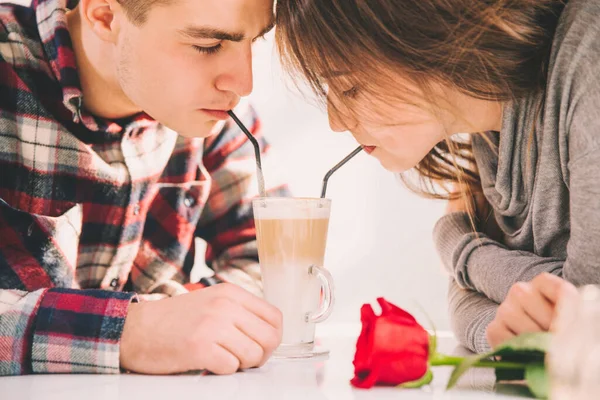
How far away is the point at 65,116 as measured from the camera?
4.82 feet

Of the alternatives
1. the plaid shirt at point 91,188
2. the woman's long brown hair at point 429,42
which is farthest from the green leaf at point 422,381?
the plaid shirt at point 91,188

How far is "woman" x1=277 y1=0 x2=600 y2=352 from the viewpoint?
0.93 m

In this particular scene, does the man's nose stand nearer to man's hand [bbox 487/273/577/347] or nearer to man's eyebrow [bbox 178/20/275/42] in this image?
man's eyebrow [bbox 178/20/275/42]

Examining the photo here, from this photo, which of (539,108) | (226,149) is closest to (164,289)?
(226,149)

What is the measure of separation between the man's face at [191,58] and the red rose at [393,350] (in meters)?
0.72

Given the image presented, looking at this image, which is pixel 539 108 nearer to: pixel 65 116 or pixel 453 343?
pixel 453 343

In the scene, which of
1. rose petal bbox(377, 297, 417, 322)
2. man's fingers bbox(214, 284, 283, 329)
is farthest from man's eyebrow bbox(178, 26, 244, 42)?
rose petal bbox(377, 297, 417, 322)

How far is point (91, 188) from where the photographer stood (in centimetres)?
150

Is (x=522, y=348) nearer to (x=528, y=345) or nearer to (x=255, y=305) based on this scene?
(x=528, y=345)

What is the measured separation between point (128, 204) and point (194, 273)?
34.3 inches

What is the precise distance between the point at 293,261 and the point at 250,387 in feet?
0.81

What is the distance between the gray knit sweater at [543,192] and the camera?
0.90 m

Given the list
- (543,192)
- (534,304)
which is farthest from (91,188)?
(534,304)

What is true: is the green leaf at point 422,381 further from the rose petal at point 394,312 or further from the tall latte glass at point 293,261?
the tall latte glass at point 293,261
